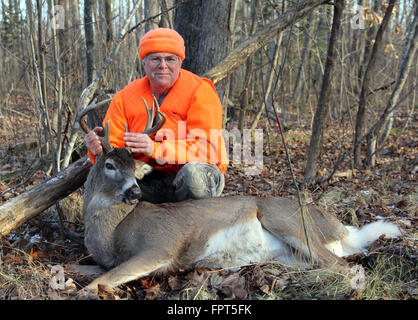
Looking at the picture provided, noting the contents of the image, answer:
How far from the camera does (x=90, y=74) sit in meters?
6.25

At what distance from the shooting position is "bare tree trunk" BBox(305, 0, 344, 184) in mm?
5090

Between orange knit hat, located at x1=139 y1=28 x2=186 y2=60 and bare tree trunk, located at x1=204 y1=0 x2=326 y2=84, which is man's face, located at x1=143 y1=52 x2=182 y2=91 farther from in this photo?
bare tree trunk, located at x1=204 y1=0 x2=326 y2=84

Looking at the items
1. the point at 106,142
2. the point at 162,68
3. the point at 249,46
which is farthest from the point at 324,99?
the point at 106,142

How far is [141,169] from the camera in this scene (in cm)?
340

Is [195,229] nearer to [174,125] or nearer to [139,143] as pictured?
[139,143]

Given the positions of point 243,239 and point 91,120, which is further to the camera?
point 91,120

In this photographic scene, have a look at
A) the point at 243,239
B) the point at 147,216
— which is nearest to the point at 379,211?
the point at 243,239

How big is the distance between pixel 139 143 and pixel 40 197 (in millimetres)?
1182

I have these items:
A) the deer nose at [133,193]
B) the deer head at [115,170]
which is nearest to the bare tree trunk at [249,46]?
the deer head at [115,170]

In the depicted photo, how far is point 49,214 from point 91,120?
1.26m

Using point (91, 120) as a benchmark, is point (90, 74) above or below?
above

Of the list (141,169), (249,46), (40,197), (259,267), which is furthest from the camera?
(249,46)

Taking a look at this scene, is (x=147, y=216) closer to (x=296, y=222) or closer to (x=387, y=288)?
(x=296, y=222)
